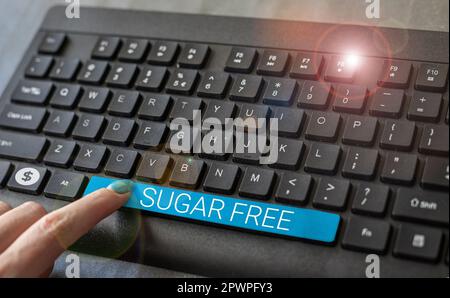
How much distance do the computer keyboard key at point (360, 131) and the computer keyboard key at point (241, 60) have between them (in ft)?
0.40

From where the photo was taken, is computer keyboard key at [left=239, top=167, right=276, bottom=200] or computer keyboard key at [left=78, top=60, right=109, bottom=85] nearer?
computer keyboard key at [left=239, top=167, right=276, bottom=200]

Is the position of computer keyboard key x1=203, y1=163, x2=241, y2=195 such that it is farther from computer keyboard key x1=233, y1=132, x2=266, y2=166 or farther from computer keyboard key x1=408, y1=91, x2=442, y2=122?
computer keyboard key x1=408, y1=91, x2=442, y2=122

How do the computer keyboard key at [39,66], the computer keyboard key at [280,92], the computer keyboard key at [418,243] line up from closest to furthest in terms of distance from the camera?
the computer keyboard key at [418,243] → the computer keyboard key at [280,92] → the computer keyboard key at [39,66]

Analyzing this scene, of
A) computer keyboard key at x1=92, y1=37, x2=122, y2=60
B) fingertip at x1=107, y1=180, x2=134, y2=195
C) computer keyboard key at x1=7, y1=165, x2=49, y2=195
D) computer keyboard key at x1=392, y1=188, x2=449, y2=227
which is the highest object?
computer keyboard key at x1=92, y1=37, x2=122, y2=60

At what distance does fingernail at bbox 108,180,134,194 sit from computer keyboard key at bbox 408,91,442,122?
9.9 inches

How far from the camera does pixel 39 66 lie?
Result: 0.66 metres

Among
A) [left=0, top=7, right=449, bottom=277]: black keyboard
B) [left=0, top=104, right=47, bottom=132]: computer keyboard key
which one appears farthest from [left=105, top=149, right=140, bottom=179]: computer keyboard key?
[left=0, top=104, right=47, bottom=132]: computer keyboard key

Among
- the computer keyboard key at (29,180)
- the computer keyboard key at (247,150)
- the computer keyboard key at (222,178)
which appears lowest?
the computer keyboard key at (29,180)

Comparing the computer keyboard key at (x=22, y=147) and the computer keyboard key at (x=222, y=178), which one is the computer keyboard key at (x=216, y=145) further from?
the computer keyboard key at (x=22, y=147)

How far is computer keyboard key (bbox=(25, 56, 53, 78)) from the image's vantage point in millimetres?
658

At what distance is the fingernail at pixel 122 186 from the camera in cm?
55

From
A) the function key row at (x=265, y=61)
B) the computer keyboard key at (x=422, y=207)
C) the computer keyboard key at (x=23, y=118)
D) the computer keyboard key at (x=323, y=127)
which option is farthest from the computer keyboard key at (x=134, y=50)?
the computer keyboard key at (x=422, y=207)

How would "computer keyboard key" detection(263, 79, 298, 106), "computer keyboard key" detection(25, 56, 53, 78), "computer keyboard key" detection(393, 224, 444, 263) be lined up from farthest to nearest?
"computer keyboard key" detection(25, 56, 53, 78)
"computer keyboard key" detection(263, 79, 298, 106)
"computer keyboard key" detection(393, 224, 444, 263)

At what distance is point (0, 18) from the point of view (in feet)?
2.58
